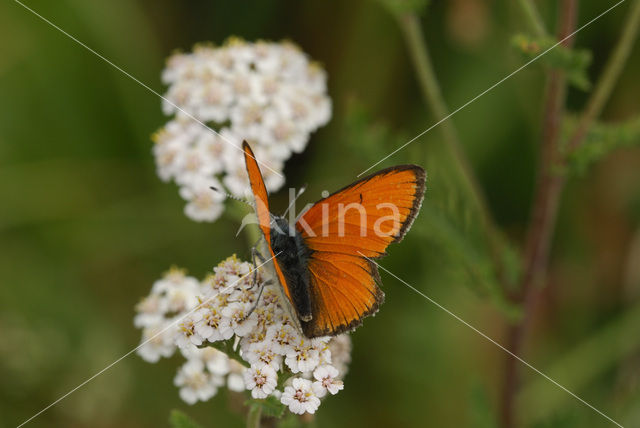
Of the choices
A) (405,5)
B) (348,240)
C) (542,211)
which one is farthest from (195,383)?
(405,5)

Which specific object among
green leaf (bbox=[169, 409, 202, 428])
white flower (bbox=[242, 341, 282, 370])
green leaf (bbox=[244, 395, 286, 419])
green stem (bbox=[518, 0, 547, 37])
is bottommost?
green leaf (bbox=[244, 395, 286, 419])

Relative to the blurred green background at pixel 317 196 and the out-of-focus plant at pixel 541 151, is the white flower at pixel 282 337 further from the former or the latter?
the blurred green background at pixel 317 196

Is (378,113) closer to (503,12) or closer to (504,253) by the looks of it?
(503,12)

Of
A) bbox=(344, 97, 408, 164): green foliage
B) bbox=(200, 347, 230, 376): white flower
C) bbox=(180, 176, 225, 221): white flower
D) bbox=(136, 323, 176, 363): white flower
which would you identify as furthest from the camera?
bbox=(180, 176, 225, 221): white flower

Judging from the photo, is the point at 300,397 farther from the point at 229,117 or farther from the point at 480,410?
the point at 229,117

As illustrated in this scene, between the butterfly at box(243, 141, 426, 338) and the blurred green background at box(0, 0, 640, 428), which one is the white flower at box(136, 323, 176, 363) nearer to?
the butterfly at box(243, 141, 426, 338)

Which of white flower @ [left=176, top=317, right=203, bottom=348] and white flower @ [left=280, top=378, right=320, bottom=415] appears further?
white flower @ [left=176, top=317, right=203, bottom=348]

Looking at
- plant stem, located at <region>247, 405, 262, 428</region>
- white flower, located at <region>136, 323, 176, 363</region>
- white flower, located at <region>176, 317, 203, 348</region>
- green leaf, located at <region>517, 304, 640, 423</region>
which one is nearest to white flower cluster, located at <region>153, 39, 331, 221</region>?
white flower, located at <region>136, 323, 176, 363</region>
